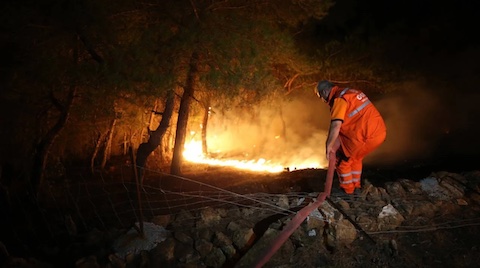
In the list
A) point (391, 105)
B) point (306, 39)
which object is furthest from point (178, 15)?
point (391, 105)

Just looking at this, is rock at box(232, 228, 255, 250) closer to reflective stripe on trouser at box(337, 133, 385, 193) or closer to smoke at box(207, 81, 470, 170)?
reflective stripe on trouser at box(337, 133, 385, 193)

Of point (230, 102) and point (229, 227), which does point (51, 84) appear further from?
point (229, 227)

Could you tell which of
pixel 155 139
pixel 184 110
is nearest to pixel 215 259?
pixel 155 139

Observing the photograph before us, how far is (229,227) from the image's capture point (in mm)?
4852

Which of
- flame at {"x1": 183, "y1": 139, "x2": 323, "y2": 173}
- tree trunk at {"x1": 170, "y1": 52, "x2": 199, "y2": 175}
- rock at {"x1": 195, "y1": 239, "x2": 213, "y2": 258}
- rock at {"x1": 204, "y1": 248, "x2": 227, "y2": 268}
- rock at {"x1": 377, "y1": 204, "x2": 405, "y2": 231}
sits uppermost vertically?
tree trunk at {"x1": 170, "y1": 52, "x2": 199, "y2": 175}

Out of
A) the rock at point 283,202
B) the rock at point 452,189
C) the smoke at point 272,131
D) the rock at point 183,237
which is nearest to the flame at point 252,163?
the smoke at point 272,131

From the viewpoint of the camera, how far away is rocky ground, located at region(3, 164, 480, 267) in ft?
13.2

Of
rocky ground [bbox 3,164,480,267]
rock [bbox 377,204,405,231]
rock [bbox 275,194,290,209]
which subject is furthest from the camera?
rock [bbox 275,194,290,209]

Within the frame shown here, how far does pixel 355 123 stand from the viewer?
16.5 feet

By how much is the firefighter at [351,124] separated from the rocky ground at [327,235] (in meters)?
0.70

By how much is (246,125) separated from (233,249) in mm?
15718

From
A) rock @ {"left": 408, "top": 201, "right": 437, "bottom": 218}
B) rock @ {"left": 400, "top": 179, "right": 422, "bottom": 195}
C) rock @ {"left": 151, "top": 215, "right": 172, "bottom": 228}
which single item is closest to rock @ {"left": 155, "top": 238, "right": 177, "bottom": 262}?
rock @ {"left": 151, "top": 215, "right": 172, "bottom": 228}

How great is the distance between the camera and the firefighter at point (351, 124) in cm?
481

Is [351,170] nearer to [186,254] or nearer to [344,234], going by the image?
[344,234]
